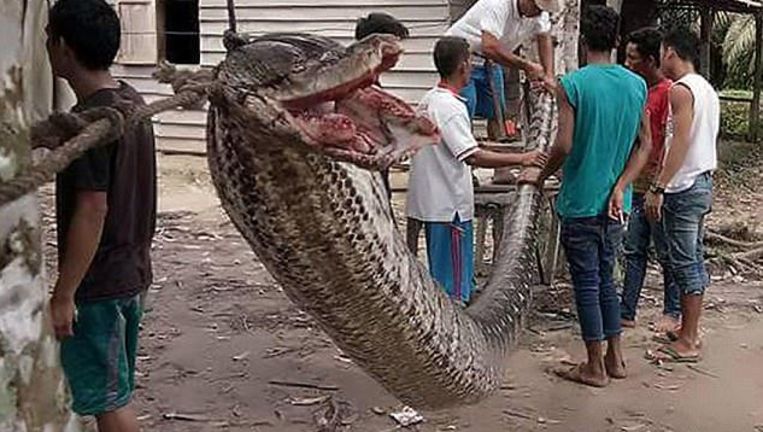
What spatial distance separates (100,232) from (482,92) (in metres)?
4.36

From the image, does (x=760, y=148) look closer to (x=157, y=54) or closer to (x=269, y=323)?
(x=157, y=54)

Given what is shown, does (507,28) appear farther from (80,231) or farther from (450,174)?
(80,231)

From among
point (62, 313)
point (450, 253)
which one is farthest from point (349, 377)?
point (62, 313)

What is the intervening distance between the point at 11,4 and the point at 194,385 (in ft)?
14.3

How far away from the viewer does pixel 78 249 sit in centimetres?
309

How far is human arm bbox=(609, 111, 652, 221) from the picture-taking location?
17.5ft

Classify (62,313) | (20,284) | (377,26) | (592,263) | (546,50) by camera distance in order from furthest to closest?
(546,50), (592,263), (377,26), (62,313), (20,284)

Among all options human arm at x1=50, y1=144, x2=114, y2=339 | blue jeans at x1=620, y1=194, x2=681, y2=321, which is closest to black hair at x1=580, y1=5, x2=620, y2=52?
blue jeans at x1=620, y1=194, x2=681, y2=321

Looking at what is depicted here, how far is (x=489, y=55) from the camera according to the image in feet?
20.0

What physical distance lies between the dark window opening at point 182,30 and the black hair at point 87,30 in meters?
11.2

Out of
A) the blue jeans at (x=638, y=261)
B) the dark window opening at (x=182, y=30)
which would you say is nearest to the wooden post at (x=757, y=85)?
the dark window opening at (x=182, y=30)

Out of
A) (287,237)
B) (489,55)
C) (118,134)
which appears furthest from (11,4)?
(489,55)

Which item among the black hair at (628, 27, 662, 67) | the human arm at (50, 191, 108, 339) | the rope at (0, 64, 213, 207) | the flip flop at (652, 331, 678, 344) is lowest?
the flip flop at (652, 331, 678, 344)

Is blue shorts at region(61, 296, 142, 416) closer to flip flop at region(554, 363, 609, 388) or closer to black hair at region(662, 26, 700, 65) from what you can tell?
flip flop at region(554, 363, 609, 388)
